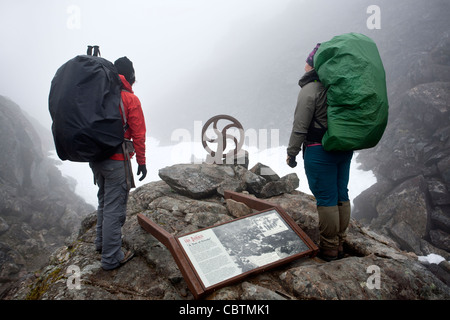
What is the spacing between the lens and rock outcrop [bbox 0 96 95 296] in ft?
60.2

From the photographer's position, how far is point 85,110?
3.15 metres

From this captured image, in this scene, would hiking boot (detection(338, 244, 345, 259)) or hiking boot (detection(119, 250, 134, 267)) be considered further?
hiking boot (detection(338, 244, 345, 259))

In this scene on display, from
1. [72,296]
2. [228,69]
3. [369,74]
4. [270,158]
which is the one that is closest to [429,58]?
[270,158]

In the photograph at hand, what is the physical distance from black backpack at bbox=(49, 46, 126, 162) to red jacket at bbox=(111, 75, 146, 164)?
24 cm

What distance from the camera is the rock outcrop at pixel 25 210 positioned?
18.3 m

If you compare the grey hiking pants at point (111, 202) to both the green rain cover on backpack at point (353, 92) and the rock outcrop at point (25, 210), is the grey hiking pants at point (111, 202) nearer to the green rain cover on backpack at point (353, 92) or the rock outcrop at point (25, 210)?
the green rain cover on backpack at point (353, 92)

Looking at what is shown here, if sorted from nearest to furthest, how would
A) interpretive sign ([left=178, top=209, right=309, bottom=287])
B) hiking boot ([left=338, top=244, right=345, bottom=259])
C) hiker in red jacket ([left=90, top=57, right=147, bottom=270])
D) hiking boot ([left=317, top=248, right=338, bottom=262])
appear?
interpretive sign ([left=178, top=209, right=309, bottom=287]), hiker in red jacket ([left=90, top=57, right=147, bottom=270]), hiking boot ([left=317, top=248, right=338, bottom=262]), hiking boot ([left=338, top=244, right=345, bottom=259])

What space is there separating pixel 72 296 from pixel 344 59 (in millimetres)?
4633

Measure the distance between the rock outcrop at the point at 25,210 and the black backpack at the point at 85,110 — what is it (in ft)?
55.3

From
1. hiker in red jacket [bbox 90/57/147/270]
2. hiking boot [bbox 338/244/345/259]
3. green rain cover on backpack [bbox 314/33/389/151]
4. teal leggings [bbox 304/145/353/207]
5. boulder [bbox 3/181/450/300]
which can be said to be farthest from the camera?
hiking boot [bbox 338/244/345/259]

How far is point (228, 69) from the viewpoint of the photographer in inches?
6211

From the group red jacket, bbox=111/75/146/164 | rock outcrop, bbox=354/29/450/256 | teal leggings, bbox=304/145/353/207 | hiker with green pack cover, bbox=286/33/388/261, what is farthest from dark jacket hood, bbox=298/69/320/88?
rock outcrop, bbox=354/29/450/256

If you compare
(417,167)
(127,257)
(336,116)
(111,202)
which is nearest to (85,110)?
(111,202)

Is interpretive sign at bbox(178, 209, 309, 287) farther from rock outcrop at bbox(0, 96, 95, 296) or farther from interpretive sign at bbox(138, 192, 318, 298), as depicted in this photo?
rock outcrop at bbox(0, 96, 95, 296)
